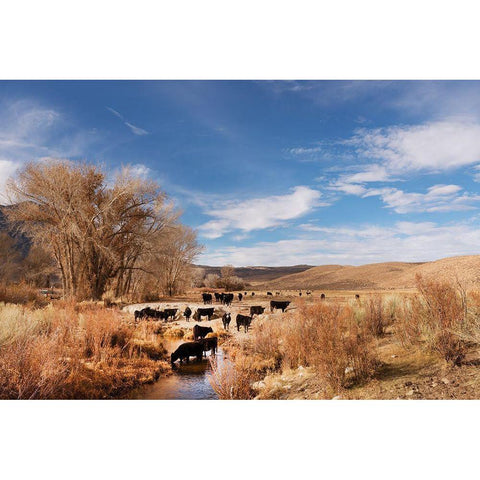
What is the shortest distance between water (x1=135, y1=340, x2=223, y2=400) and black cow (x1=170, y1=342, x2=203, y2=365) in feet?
0.81

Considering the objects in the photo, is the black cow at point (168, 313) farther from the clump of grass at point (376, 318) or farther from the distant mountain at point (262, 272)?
the distant mountain at point (262, 272)

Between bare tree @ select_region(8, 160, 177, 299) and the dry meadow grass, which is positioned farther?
bare tree @ select_region(8, 160, 177, 299)

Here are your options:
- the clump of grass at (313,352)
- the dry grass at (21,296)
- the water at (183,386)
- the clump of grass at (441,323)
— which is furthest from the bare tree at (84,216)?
the clump of grass at (441,323)

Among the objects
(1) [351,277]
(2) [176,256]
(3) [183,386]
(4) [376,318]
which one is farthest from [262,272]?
(3) [183,386]

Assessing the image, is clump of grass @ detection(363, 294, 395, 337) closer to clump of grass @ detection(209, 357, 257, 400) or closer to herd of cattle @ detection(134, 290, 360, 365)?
clump of grass @ detection(209, 357, 257, 400)

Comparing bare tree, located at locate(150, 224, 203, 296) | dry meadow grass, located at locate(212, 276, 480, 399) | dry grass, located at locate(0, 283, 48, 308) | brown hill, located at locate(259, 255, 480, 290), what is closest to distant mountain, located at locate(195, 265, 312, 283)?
brown hill, located at locate(259, 255, 480, 290)

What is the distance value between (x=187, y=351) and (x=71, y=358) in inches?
104

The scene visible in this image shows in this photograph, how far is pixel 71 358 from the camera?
18.8 feet

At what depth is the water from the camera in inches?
211

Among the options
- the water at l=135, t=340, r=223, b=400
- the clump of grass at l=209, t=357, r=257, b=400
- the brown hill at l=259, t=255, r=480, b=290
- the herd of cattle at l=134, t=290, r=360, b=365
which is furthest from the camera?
the brown hill at l=259, t=255, r=480, b=290

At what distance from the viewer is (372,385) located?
4.29 m

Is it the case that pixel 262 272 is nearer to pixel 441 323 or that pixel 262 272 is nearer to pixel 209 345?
pixel 209 345
